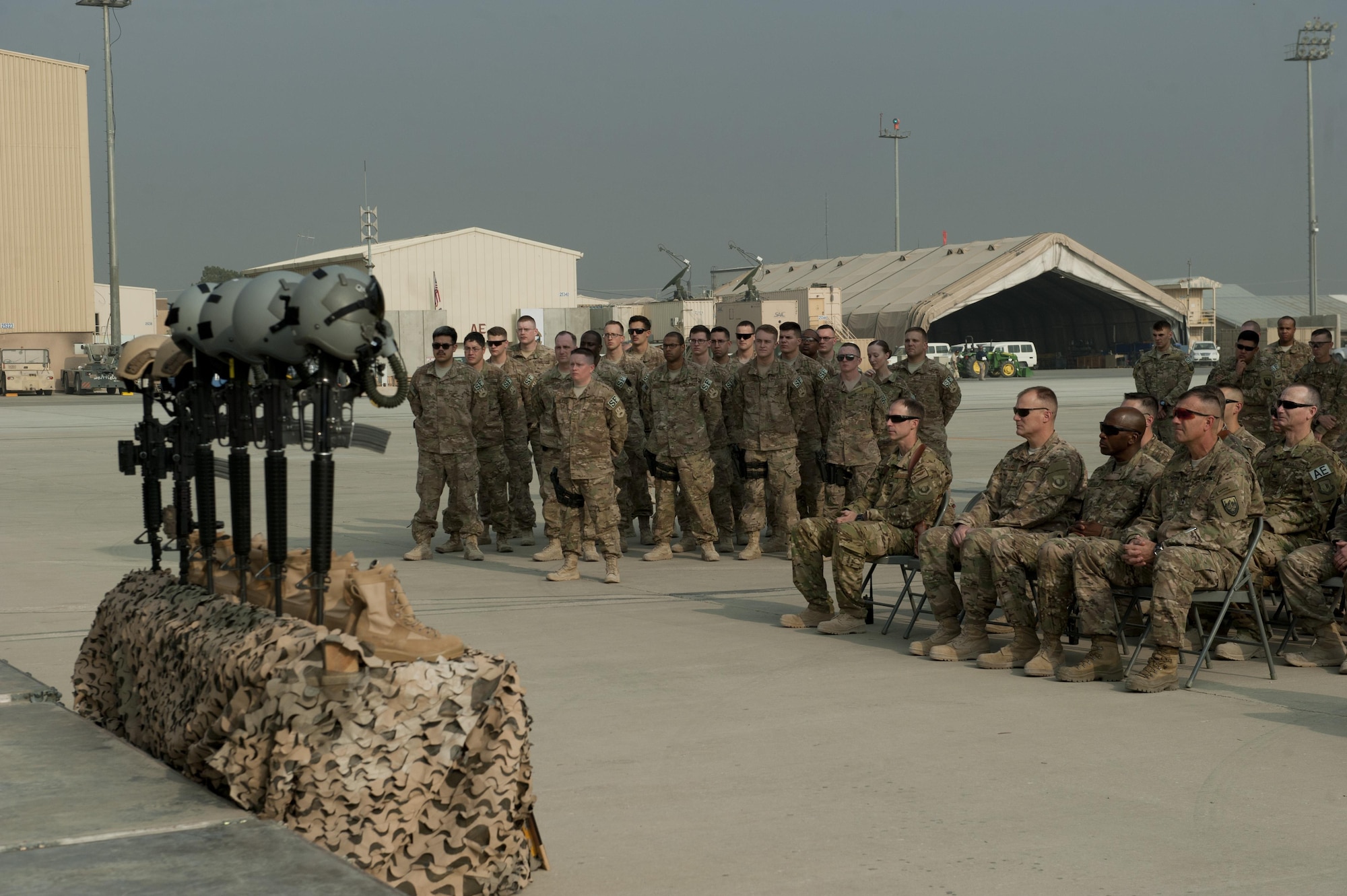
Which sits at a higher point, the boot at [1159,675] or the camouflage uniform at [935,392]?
the camouflage uniform at [935,392]

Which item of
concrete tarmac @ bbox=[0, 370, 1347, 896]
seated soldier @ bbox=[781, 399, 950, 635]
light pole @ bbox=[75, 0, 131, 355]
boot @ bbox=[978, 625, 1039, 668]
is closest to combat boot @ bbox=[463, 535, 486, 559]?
concrete tarmac @ bbox=[0, 370, 1347, 896]

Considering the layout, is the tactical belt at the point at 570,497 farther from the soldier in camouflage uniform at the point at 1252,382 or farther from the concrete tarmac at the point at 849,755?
the soldier in camouflage uniform at the point at 1252,382

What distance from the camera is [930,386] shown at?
12898 mm

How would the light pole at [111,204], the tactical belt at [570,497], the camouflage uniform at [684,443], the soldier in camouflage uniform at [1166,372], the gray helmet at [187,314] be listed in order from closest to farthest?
1. the gray helmet at [187,314]
2. the tactical belt at [570,497]
3. the camouflage uniform at [684,443]
4. the soldier in camouflage uniform at [1166,372]
5. the light pole at [111,204]

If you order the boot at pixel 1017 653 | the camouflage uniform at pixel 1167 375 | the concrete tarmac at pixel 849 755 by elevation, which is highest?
the camouflage uniform at pixel 1167 375

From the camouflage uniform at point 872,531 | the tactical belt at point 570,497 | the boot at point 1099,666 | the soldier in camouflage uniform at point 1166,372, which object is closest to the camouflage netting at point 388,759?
the boot at point 1099,666

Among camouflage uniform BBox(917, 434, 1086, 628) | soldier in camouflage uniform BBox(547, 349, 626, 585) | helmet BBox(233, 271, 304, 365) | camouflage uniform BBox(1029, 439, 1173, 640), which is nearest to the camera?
helmet BBox(233, 271, 304, 365)

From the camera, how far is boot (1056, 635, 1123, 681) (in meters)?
7.23

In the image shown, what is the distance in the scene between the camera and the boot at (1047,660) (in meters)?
7.36

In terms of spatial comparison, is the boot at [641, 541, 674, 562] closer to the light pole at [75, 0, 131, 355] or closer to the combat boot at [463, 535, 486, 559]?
the combat boot at [463, 535, 486, 559]

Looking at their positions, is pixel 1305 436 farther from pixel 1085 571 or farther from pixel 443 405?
pixel 443 405

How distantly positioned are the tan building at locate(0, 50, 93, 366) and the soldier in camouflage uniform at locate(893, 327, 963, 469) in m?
54.4

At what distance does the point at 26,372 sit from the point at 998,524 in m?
49.8

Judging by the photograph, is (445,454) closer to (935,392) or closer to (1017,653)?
(935,392)
